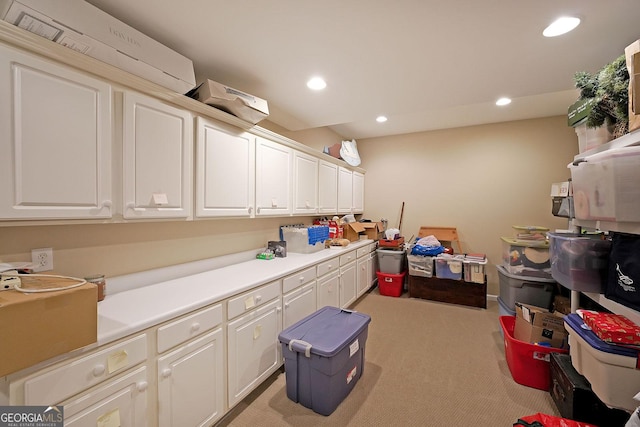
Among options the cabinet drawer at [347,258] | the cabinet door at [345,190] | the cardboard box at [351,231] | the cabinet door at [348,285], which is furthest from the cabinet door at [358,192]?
the cabinet door at [348,285]

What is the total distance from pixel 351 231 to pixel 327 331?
2306mm

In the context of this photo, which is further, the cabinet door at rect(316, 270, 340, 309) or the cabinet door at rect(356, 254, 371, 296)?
the cabinet door at rect(356, 254, 371, 296)

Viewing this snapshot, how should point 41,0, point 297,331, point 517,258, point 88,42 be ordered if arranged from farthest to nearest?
point 517,258, point 297,331, point 88,42, point 41,0

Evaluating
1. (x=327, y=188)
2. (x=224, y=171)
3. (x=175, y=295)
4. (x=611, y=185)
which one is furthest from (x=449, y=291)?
(x=175, y=295)

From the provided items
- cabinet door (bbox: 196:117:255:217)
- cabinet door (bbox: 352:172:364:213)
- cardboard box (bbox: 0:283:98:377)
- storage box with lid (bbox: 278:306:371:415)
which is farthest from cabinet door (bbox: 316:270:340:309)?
cardboard box (bbox: 0:283:98:377)

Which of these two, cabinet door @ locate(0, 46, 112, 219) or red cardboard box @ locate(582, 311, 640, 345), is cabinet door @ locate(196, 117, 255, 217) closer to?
cabinet door @ locate(0, 46, 112, 219)

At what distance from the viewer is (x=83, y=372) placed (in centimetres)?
107

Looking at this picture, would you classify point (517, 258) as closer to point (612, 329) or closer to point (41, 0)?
point (612, 329)

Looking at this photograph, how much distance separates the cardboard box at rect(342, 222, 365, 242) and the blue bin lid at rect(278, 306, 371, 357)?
1.85 metres

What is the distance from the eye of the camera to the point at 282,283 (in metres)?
2.20

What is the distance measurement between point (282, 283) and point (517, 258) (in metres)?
2.74

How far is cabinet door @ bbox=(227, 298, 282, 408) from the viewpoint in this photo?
5.73 feet

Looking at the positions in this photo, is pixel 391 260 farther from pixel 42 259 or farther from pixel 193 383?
pixel 42 259

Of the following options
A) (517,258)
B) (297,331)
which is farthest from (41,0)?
(517,258)
